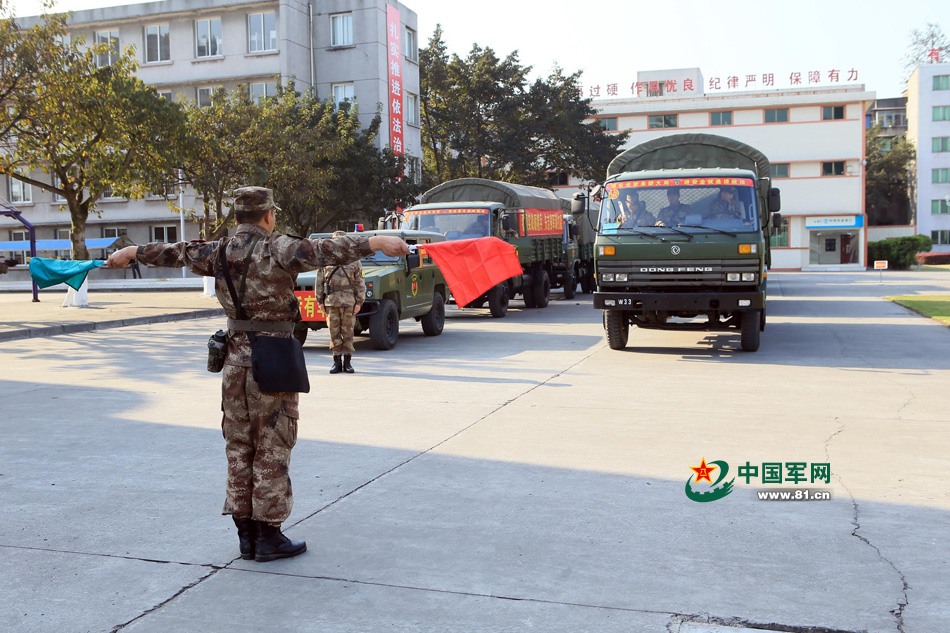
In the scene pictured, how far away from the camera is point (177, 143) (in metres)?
23.5

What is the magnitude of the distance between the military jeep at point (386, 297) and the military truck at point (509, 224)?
4.02m

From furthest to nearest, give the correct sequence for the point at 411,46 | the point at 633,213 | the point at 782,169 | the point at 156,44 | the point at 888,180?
the point at 888,180
the point at 782,169
the point at 411,46
the point at 156,44
the point at 633,213

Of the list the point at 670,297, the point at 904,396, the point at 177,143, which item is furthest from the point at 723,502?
the point at 177,143

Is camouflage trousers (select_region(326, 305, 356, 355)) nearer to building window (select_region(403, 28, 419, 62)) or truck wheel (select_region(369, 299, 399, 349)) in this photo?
truck wheel (select_region(369, 299, 399, 349))

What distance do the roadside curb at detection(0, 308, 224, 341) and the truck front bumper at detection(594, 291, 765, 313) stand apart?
10294mm

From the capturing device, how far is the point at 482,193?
22.0 m

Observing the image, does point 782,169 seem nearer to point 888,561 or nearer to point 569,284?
point 569,284

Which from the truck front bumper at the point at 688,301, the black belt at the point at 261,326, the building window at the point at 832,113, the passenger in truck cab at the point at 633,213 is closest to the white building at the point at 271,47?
the passenger in truck cab at the point at 633,213

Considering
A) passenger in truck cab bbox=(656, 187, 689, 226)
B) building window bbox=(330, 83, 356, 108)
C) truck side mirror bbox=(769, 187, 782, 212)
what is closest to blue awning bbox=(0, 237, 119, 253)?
building window bbox=(330, 83, 356, 108)

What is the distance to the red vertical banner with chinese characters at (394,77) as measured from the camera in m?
39.6

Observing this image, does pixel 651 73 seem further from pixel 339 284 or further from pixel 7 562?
pixel 7 562

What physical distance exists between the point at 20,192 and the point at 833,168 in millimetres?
48506

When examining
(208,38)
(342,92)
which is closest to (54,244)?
(208,38)

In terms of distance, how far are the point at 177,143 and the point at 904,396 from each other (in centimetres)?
1946
